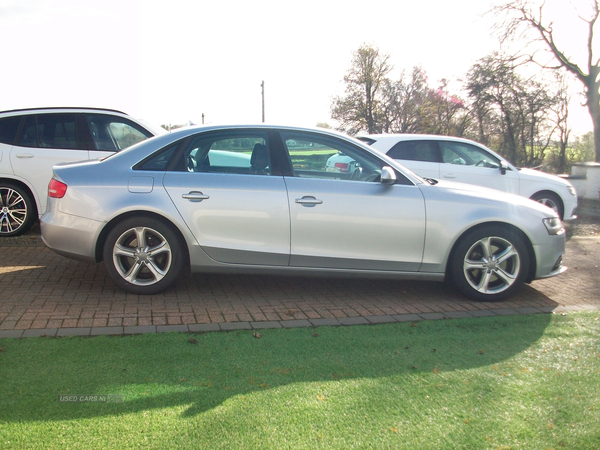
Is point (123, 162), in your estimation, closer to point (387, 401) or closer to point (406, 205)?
point (406, 205)

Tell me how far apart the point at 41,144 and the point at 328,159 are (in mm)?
5054

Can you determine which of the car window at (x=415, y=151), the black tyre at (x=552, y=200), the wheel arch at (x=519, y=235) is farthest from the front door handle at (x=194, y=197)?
the black tyre at (x=552, y=200)

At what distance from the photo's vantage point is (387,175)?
5.36 metres

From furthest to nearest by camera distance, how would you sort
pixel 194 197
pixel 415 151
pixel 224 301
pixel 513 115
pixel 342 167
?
1. pixel 513 115
2. pixel 415 151
3. pixel 342 167
4. pixel 224 301
5. pixel 194 197

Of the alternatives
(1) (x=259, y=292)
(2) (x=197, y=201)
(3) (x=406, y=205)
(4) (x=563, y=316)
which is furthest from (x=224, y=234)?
(4) (x=563, y=316)

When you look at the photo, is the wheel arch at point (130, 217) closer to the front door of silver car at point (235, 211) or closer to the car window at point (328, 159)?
the front door of silver car at point (235, 211)

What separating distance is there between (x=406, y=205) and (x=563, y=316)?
5.92 feet

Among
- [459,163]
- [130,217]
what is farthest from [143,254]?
[459,163]

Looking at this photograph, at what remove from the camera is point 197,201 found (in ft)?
17.4

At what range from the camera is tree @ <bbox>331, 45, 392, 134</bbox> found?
150 ft

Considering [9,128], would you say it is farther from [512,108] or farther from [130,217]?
[512,108]

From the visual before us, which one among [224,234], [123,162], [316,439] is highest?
[123,162]

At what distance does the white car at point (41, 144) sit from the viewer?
328 inches

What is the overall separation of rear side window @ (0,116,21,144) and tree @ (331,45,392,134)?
38069 millimetres
